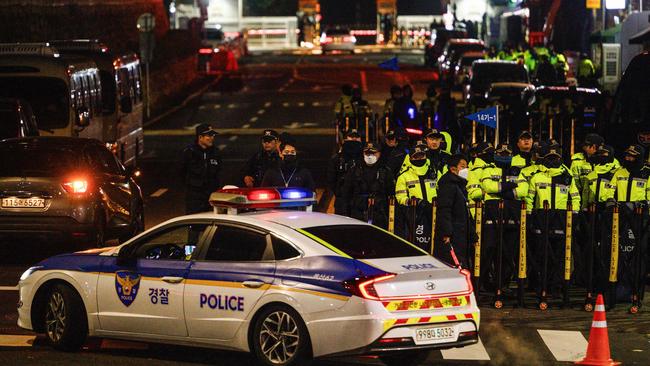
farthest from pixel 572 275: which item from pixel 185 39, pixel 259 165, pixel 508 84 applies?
pixel 185 39

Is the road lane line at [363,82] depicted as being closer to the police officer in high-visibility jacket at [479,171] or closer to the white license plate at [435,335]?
the police officer in high-visibility jacket at [479,171]

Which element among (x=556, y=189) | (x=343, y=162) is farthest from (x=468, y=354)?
(x=343, y=162)

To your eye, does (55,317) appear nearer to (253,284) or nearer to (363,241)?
(253,284)

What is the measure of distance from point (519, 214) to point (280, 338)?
15.9ft

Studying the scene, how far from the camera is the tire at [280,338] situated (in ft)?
37.6

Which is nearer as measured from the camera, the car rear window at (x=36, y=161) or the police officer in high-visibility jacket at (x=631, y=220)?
the police officer in high-visibility jacket at (x=631, y=220)

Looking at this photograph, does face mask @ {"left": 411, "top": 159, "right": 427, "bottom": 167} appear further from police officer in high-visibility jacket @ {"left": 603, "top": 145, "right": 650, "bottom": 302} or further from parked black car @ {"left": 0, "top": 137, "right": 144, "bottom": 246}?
parked black car @ {"left": 0, "top": 137, "right": 144, "bottom": 246}

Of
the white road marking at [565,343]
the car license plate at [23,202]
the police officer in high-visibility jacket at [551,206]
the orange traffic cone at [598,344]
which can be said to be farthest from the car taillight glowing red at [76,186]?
the orange traffic cone at [598,344]

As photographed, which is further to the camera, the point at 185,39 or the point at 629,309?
the point at 185,39

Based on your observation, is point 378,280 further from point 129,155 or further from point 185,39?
point 185,39

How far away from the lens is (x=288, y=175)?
642 inches

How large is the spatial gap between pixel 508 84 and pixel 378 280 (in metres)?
28.9

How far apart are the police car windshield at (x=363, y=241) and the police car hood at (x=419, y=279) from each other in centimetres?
14

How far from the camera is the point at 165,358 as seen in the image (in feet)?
41.6
